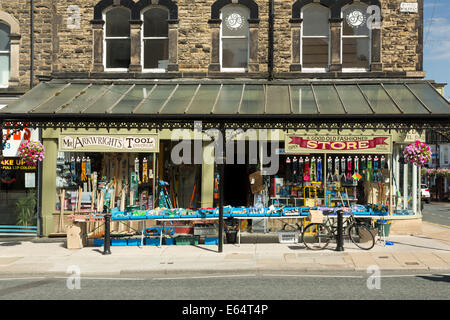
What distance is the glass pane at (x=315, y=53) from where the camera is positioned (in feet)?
56.4

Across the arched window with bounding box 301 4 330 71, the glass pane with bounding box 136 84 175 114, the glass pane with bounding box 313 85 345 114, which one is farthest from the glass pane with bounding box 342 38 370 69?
the glass pane with bounding box 136 84 175 114

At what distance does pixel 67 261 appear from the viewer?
12.4 m

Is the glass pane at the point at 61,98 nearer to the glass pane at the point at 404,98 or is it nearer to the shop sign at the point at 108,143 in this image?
the shop sign at the point at 108,143

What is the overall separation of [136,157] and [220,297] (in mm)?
8869

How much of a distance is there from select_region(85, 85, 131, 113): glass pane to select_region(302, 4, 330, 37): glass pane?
654 centimetres

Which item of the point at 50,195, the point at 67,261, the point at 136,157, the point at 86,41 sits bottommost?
the point at 67,261

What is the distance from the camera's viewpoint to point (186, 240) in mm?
15008

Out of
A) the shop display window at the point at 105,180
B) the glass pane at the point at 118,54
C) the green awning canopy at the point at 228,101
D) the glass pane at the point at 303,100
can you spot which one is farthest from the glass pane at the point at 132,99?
the glass pane at the point at 303,100

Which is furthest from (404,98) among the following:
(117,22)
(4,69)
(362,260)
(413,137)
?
(4,69)

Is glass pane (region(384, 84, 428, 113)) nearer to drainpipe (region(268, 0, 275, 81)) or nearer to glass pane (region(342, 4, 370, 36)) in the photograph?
glass pane (region(342, 4, 370, 36))
